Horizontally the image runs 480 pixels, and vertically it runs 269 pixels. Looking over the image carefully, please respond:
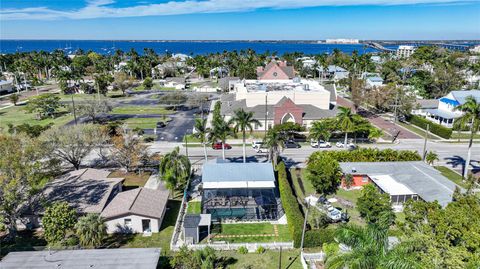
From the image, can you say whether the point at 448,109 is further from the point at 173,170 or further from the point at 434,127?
the point at 173,170

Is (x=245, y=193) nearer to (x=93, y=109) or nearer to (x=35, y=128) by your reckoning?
(x=35, y=128)

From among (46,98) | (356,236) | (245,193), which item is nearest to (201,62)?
(46,98)

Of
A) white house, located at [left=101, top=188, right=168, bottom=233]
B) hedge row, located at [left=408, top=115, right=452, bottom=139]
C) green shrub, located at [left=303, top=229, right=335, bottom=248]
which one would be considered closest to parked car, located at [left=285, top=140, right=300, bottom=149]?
hedge row, located at [left=408, top=115, right=452, bottom=139]

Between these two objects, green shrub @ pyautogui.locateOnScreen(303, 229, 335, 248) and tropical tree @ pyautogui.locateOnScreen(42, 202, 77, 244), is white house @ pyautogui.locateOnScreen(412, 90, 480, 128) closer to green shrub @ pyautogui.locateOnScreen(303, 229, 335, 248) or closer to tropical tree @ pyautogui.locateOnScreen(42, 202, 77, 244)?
green shrub @ pyautogui.locateOnScreen(303, 229, 335, 248)

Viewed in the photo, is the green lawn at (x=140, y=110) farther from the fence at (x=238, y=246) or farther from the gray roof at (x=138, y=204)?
the fence at (x=238, y=246)

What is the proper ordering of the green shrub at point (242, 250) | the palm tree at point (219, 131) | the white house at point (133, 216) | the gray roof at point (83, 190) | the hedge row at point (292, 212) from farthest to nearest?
1. the palm tree at point (219, 131)
2. the gray roof at point (83, 190)
3. the white house at point (133, 216)
4. the hedge row at point (292, 212)
5. the green shrub at point (242, 250)

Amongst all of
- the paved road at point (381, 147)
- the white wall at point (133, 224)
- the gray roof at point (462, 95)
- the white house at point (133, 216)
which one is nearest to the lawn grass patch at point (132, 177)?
the paved road at point (381, 147)

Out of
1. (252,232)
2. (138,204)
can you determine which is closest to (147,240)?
(138,204)

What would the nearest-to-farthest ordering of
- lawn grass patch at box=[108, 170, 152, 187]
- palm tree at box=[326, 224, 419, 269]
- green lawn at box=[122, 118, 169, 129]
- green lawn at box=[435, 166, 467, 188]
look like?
palm tree at box=[326, 224, 419, 269] → green lawn at box=[435, 166, 467, 188] → lawn grass patch at box=[108, 170, 152, 187] → green lawn at box=[122, 118, 169, 129]
